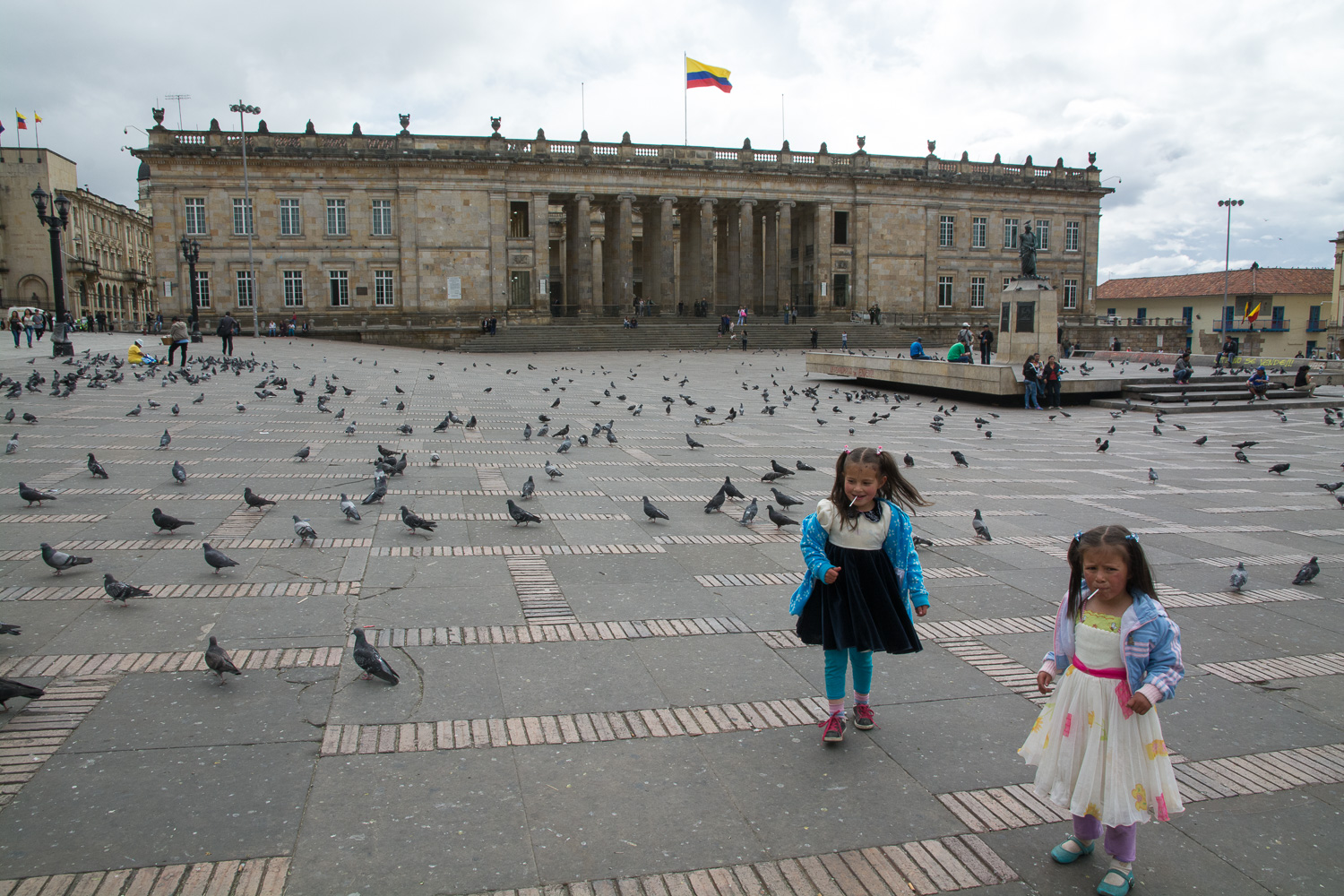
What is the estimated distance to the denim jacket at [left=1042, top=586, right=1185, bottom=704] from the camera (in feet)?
10.2

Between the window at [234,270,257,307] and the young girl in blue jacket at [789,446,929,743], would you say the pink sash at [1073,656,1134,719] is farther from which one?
the window at [234,270,257,307]

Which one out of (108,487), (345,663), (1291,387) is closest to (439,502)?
(108,487)

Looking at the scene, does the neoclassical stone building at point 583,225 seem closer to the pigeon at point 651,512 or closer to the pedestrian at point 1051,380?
the pedestrian at point 1051,380

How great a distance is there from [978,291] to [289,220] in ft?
149

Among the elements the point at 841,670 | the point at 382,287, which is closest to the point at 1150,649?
the point at 841,670

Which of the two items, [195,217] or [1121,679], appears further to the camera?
[195,217]

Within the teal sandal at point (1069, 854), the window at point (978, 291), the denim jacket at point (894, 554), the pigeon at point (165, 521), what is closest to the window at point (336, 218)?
the window at point (978, 291)

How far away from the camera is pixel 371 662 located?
4680mm

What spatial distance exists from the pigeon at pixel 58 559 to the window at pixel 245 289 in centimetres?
4951

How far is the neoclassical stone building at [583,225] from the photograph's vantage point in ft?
167

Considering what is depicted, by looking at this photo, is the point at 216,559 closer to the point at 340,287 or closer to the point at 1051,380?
the point at 1051,380

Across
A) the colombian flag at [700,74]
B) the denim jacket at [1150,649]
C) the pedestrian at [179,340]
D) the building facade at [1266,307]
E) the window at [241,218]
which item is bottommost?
the denim jacket at [1150,649]

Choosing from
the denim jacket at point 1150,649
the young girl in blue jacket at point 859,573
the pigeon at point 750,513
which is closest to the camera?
the denim jacket at point 1150,649

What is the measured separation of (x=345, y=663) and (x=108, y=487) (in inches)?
241
